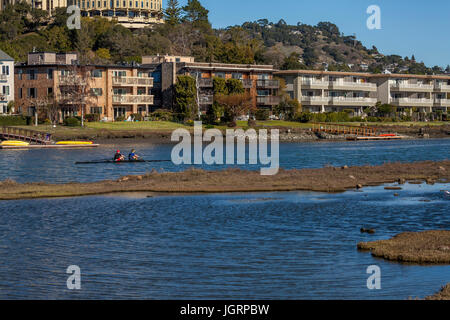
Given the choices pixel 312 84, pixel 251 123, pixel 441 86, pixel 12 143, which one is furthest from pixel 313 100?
pixel 12 143

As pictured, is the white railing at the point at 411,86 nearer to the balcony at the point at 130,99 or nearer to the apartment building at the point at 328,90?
the apartment building at the point at 328,90

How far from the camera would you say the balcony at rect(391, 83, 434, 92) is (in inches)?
6186

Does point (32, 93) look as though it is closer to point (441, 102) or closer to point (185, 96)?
point (185, 96)

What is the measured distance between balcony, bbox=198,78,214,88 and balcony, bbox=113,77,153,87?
881 centimetres

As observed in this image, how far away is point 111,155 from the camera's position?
270 ft

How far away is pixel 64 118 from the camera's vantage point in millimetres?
111188

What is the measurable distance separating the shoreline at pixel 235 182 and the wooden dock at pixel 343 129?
7099 cm

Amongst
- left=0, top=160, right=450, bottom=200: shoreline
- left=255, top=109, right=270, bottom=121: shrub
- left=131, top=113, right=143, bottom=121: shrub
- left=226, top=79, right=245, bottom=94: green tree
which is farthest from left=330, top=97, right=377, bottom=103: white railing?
left=0, top=160, right=450, bottom=200: shoreline

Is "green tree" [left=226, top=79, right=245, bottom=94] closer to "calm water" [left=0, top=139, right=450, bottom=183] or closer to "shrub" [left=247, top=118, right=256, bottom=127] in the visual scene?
"shrub" [left=247, top=118, right=256, bottom=127]

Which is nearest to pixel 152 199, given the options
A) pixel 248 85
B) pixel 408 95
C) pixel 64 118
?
pixel 64 118

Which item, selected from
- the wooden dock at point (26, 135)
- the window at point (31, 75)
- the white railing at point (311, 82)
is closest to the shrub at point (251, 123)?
the white railing at point (311, 82)

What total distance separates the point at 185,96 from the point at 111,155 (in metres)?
43.1

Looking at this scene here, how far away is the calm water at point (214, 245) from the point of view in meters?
22.8
